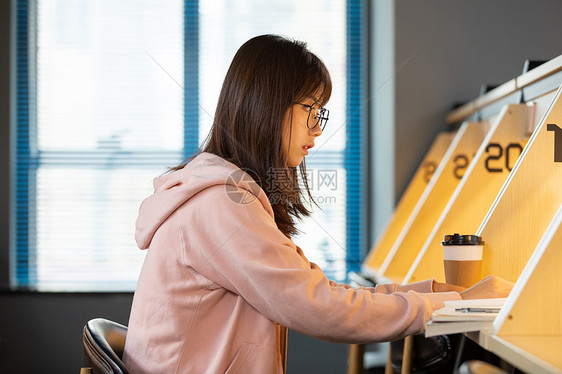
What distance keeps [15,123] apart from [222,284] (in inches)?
80.0

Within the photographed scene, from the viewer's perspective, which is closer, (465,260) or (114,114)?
(465,260)

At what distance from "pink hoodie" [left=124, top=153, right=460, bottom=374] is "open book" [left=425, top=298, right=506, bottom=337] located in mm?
40

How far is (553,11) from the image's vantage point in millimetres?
2229

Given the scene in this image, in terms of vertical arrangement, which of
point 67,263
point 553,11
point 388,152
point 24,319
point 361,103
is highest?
point 553,11

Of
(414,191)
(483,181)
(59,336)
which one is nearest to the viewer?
(483,181)

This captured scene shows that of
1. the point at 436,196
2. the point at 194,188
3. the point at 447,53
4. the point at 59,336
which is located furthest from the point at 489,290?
the point at 59,336

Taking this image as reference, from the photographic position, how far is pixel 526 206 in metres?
1.21

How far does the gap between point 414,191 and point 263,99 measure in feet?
4.55

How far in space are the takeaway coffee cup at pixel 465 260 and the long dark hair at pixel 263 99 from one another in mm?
393

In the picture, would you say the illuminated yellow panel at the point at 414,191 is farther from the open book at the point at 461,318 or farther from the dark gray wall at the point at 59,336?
the open book at the point at 461,318

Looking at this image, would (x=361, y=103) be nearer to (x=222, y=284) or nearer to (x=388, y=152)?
(x=388, y=152)

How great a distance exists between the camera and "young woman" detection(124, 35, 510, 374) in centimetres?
88

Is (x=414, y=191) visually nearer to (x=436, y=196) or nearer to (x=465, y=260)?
(x=436, y=196)

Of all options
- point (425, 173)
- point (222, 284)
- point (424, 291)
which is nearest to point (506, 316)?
point (424, 291)
